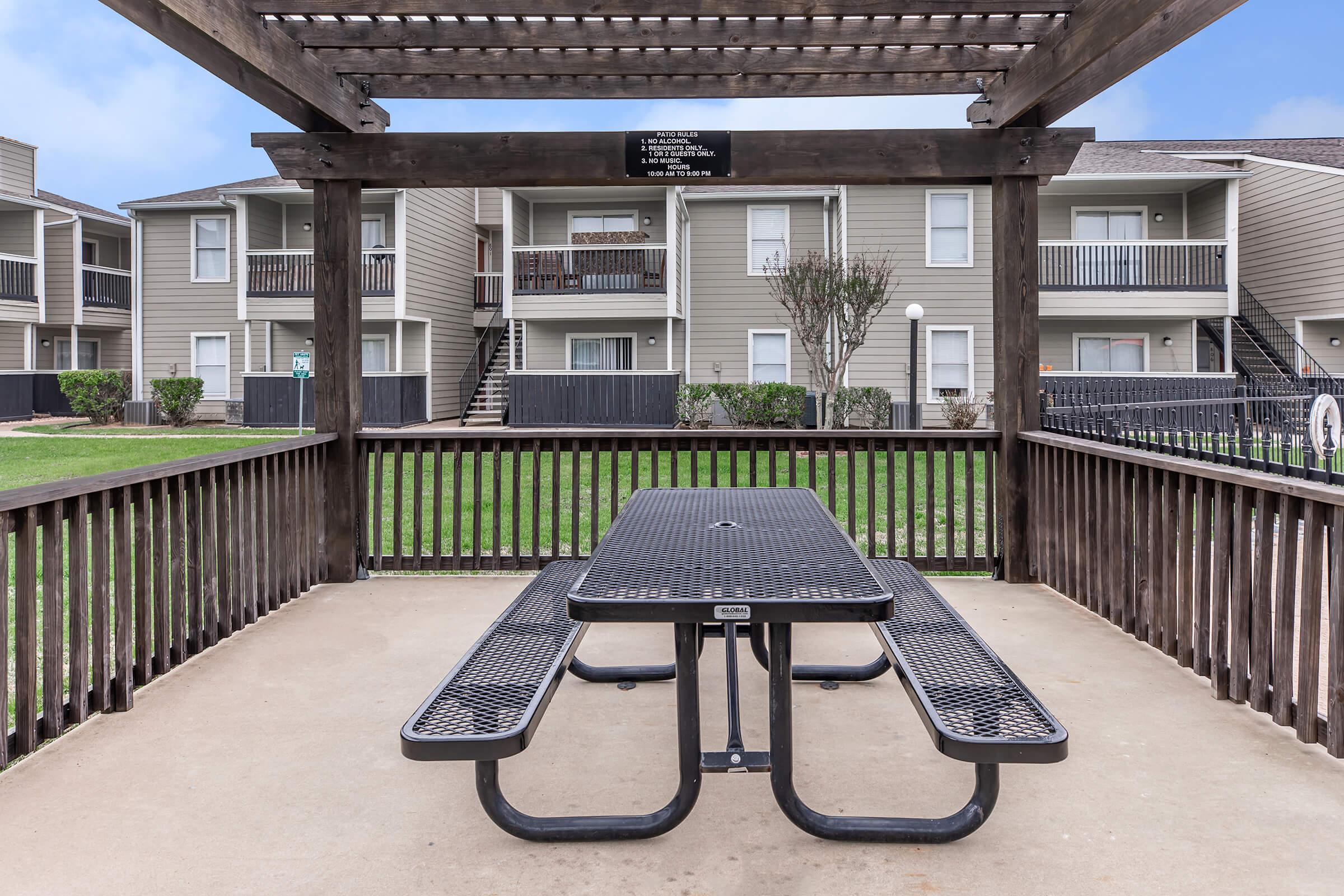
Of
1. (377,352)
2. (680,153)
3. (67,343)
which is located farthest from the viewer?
(67,343)

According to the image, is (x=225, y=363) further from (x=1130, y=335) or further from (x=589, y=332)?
(x=1130, y=335)

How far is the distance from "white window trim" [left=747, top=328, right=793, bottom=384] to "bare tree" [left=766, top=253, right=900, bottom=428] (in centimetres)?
199

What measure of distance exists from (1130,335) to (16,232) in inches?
979

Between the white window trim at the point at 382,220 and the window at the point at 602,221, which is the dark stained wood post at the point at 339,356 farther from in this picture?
the white window trim at the point at 382,220

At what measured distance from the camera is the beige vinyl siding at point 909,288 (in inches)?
654

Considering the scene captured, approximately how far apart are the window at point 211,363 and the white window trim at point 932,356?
14.8 metres

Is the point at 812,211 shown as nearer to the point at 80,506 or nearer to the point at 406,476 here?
the point at 406,476

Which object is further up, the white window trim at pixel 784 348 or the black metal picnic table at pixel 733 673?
the white window trim at pixel 784 348

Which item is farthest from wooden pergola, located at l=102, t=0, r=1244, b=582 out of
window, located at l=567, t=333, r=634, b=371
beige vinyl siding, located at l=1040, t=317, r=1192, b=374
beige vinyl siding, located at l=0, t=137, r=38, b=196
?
beige vinyl siding, located at l=0, t=137, r=38, b=196

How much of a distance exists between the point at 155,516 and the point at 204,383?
18.2 meters

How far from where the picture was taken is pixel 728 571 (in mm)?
2365

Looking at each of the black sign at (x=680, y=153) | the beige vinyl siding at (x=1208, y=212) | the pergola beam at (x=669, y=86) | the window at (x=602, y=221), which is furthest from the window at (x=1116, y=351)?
the black sign at (x=680, y=153)

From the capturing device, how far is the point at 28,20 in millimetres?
36906

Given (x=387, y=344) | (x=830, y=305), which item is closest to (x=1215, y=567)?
(x=830, y=305)
